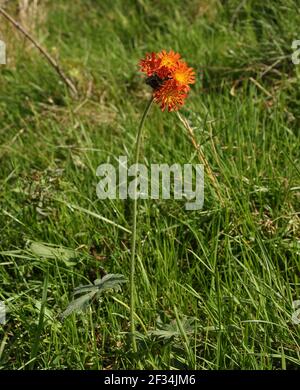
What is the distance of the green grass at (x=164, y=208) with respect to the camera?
1.78m

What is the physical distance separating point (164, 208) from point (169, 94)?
723mm

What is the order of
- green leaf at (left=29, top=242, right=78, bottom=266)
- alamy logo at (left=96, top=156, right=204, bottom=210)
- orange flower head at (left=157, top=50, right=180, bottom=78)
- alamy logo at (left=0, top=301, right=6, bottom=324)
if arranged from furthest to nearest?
alamy logo at (left=96, top=156, right=204, bottom=210)
green leaf at (left=29, top=242, right=78, bottom=266)
alamy logo at (left=0, top=301, right=6, bottom=324)
orange flower head at (left=157, top=50, right=180, bottom=78)

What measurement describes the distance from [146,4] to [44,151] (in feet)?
5.77

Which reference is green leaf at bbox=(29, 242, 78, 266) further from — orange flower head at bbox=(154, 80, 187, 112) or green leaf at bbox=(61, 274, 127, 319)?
orange flower head at bbox=(154, 80, 187, 112)

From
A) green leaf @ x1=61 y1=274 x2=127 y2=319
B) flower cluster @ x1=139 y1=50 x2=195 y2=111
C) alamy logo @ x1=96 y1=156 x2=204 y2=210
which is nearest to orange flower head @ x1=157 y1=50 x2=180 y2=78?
flower cluster @ x1=139 y1=50 x2=195 y2=111

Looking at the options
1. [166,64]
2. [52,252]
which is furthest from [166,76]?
[52,252]

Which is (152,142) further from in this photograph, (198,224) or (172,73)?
(172,73)

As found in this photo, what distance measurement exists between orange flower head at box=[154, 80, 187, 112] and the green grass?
49 cm

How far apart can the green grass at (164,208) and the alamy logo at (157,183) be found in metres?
0.03

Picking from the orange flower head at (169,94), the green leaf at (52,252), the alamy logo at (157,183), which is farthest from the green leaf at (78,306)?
the alamy logo at (157,183)

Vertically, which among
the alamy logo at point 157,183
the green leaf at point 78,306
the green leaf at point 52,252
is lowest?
the green leaf at point 78,306

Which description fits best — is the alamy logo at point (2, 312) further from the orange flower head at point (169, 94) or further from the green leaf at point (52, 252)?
the orange flower head at point (169, 94)

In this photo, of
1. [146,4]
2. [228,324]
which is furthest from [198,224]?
[146,4]

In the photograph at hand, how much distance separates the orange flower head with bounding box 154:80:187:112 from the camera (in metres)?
1.65
